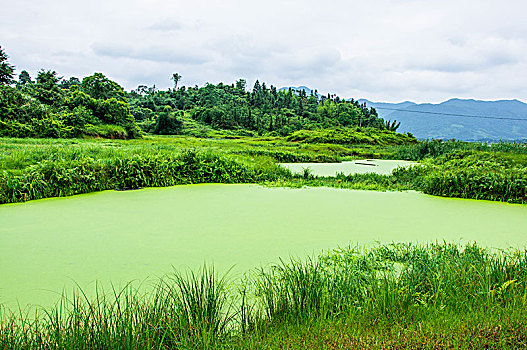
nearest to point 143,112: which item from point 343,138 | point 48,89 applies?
point 48,89

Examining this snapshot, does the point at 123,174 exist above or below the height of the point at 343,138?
below

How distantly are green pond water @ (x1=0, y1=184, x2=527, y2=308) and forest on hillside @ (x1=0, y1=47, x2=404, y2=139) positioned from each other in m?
12.9

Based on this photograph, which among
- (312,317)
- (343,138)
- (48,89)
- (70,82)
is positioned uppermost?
(70,82)

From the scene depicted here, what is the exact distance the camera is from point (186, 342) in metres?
1.57

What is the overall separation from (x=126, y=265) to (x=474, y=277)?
2.48 meters

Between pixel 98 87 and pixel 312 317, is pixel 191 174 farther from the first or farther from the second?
pixel 98 87

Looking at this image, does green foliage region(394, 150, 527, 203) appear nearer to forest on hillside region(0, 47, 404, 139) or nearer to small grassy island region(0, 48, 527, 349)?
small grassy island region(0, 48, 527, 349)

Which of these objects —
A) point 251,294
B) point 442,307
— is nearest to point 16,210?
point 251,294

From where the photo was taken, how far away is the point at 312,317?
6.02 ft

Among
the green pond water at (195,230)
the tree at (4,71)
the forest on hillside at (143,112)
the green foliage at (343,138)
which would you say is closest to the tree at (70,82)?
the forest on hillside at (143,112)

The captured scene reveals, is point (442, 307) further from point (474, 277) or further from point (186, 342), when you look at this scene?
point (186, 342)

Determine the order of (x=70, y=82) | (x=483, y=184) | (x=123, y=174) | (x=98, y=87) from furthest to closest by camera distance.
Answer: (x=70, y=82), (x=98, y=87), (x=123, y=174), (x=483, y=184)

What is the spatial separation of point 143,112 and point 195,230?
39503 millimetres

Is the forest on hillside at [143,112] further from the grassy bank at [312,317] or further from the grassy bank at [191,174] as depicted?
the grassy bank at [312,317]
